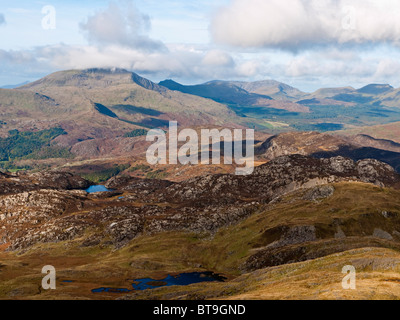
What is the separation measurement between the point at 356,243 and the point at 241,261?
57.6m

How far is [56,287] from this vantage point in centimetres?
15675

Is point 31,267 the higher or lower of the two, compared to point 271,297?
lower

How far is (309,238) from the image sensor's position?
194 metres

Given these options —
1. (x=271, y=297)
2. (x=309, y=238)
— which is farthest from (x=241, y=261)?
(x=271, y=297)

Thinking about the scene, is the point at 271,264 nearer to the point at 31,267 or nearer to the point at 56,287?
the point at 56,287
